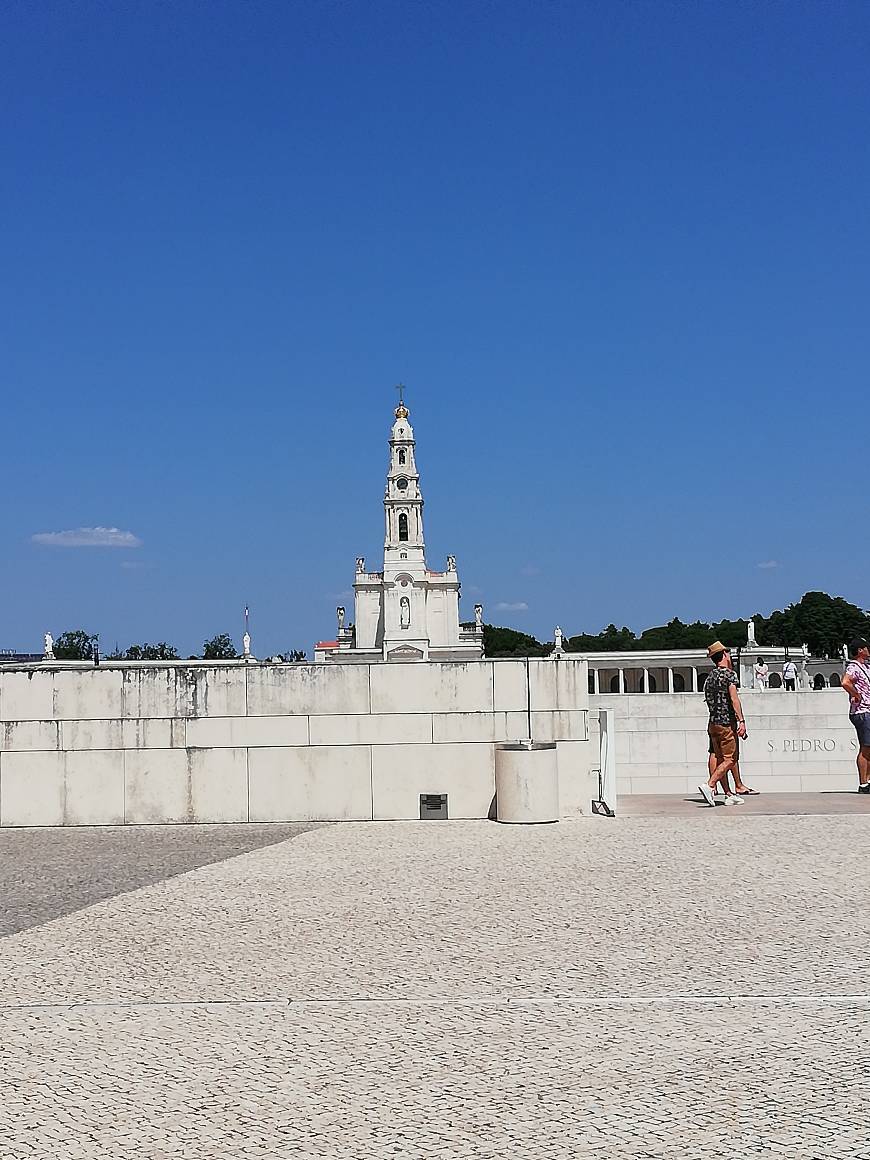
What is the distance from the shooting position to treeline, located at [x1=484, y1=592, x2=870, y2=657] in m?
133

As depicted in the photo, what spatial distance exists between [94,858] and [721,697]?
7144 millimetres

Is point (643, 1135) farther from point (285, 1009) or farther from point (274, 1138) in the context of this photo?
point (285, 1009)

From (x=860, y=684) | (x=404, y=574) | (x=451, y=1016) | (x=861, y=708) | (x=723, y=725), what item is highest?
(x=404, y=574)

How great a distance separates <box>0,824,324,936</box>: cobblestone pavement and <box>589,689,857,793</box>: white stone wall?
37.6 ft

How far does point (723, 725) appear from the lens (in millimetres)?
14453

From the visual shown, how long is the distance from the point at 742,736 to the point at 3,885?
8230mm

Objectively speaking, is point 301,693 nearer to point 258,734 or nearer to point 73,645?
point 258,734

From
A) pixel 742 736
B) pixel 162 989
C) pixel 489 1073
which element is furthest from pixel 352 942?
pixel 742 736

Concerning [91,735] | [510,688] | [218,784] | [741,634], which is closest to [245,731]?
[218,784]

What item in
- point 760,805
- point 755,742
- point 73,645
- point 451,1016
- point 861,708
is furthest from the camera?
point 73,645

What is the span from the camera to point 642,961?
709 cm

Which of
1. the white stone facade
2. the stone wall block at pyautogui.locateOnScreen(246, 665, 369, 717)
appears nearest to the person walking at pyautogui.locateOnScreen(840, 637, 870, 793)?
the stone wall block at pyautogui.locateOnScreen(246, 665, 369, 717)

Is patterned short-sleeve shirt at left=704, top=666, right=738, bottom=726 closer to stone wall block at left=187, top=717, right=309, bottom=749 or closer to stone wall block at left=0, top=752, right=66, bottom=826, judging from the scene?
stone wall block at left=187, top=717, right=309, bottom=749

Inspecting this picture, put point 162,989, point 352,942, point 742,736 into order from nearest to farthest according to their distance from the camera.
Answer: point 162,989 < point 352,942 < point 742,736
